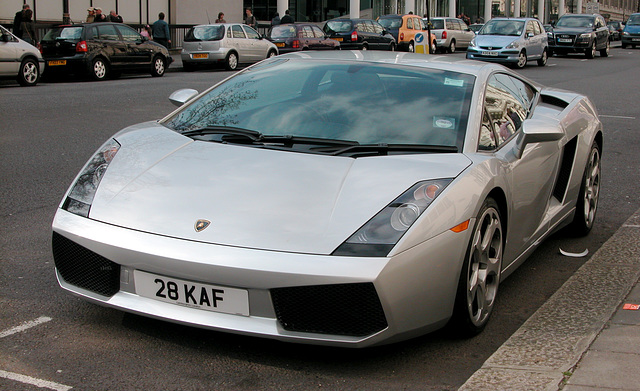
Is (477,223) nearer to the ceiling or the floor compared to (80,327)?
nearer to the ceiling

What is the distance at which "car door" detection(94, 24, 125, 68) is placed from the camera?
2116 cm

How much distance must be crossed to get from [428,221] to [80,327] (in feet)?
5.65

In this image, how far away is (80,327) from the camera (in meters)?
3.87

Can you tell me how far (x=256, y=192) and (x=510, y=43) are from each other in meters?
25.6

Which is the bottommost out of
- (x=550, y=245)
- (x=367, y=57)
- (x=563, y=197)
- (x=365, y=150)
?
(x=550, y=245)

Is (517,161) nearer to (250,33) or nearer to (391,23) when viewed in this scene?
(250,33)

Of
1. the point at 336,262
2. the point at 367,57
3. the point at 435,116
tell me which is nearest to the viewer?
the point at 336,262

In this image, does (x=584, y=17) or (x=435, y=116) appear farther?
(x=584, y=17)

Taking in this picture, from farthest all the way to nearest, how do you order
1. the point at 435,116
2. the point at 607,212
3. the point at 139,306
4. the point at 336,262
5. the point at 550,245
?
the point at 607,212 < the point at 550,245 < the point at 435,116 < the point at 139,306 < the point at 336,262

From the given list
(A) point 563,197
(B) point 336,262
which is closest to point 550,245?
(A) point 563,197

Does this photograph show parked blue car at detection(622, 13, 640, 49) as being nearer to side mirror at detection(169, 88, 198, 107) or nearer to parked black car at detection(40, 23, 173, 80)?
parked black car at detection(40, 23, 173, 80)

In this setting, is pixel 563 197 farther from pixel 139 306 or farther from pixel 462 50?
pixel 462 50

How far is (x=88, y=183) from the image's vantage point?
3.96 m

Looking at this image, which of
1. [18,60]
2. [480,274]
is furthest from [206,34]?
[480,274]
